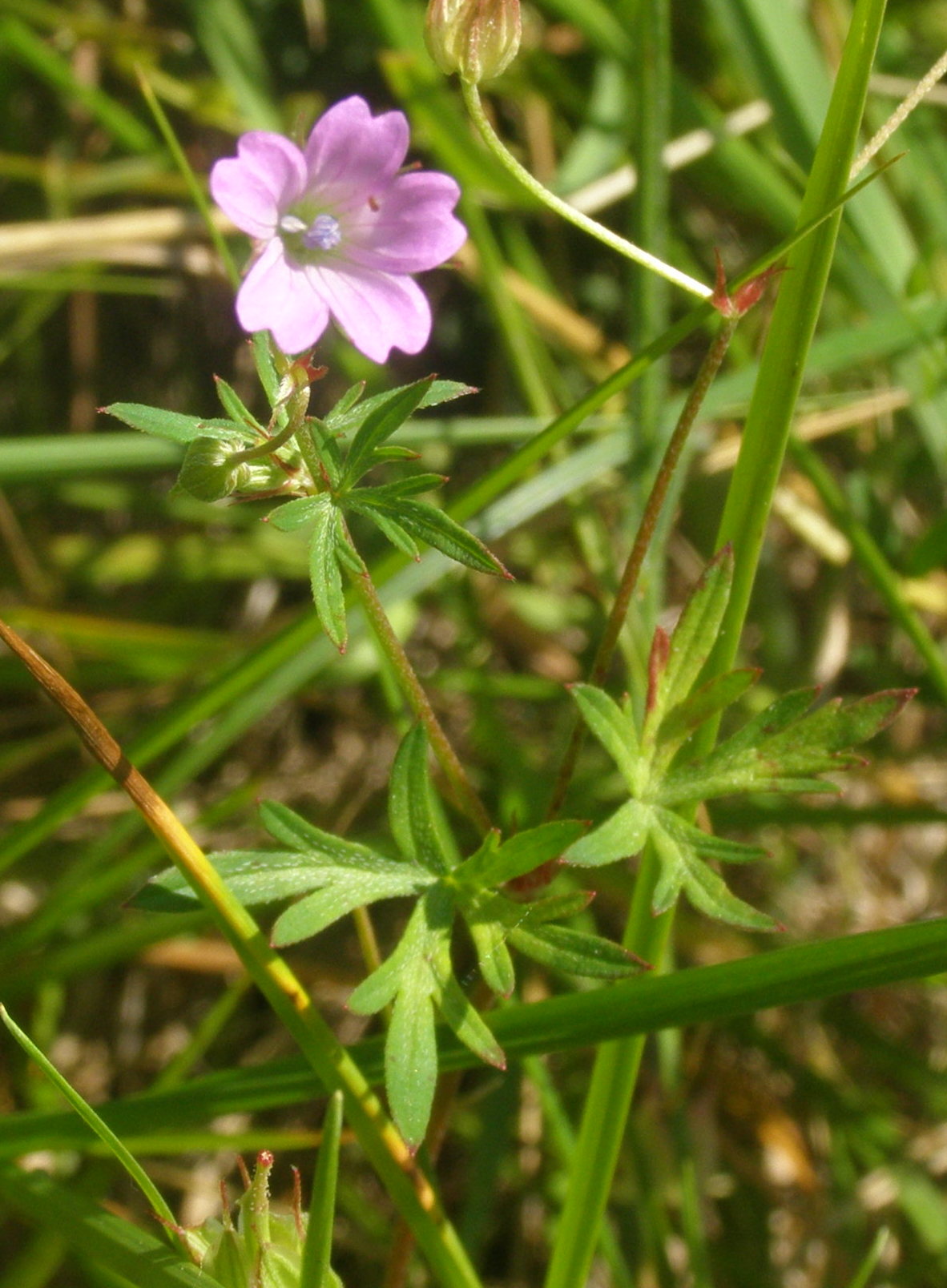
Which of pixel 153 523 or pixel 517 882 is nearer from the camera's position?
pixel 517 882

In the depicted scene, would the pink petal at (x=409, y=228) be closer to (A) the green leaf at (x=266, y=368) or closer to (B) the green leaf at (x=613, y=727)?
(A) the green leaf at (x=266, y=368)

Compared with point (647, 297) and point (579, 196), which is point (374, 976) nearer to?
point (647, 297)

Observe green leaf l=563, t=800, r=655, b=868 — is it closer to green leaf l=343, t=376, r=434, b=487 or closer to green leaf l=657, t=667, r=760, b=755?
green leaf l=657, t=667, r=760, b=755

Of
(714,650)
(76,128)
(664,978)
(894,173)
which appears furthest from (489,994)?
(76,128)

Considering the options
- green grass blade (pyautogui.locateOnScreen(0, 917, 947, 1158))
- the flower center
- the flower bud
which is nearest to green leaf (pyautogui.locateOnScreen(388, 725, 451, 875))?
green grass blade (pyautogui.locateOnScreen(0, 917, 947, 1158))

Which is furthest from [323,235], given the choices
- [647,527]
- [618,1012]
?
[618,1012]

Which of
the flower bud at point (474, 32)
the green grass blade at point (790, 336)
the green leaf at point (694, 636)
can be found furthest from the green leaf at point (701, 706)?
the flower bud at point (474, 32)

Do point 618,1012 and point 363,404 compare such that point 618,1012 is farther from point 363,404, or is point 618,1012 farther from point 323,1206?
point 363,404
